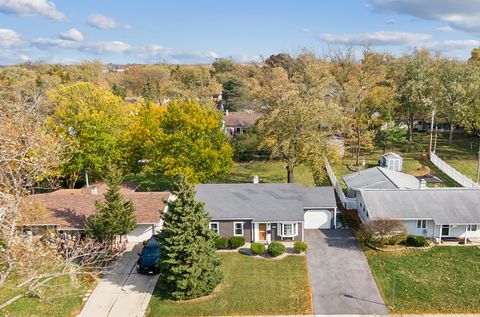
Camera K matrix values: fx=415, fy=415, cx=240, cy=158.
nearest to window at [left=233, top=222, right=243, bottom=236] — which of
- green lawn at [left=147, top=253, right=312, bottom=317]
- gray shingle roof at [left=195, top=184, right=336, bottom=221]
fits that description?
Answer: gray shingle roof at [left=195, top=184, right=336, bottom=221]

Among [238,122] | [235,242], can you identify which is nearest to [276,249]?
[235,242]

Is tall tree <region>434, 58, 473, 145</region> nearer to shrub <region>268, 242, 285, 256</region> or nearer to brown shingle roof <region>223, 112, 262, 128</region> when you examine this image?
brown shingle roof <region>223, 112, 262, 128</region>

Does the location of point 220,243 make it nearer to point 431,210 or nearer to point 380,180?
point 431,210

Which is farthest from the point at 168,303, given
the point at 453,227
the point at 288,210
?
the point at 453,227

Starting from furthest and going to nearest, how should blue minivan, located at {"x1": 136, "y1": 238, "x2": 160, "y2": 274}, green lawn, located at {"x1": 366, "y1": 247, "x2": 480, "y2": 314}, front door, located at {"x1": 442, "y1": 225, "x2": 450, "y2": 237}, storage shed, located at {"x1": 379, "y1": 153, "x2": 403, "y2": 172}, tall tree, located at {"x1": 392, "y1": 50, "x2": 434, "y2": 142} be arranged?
tall tree, located at {"x1": 392, "y1": 50, "x2": 434, "y2": 142} < storage shed, located at {"x1": 379, "y1": 153, "x2": 403, "y2": 172} < front door, located at {"x1": 442, "y1": 225, "x2": 450, "y2": 237} < blue minivan, located at {"x1": 136, "y1": 238, "x2": 160, "y2": 274} < green lawn, located at {"x1": 366, "y1": 247, "x2": 480, "y2": 314}

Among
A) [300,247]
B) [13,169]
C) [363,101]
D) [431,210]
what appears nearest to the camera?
[13,169]

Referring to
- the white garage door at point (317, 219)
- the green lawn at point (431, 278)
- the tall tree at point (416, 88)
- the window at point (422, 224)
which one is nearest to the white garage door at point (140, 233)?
the white garage door at point (317, 219)

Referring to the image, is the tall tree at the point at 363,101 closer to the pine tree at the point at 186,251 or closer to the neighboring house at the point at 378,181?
the neighboring house at the point at 378,181
